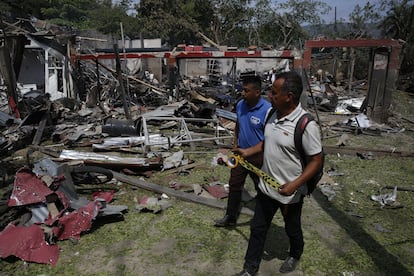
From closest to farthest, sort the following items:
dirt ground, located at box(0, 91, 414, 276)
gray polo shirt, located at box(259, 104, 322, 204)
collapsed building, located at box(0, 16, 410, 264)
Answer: gray polo shirt, located at box(259, 104, 322, 204) → dirt ground, located at box(0, 91, 414, 276) → collapsed building, located at box(0, 16, 410, 264)

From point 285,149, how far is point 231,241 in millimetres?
1781

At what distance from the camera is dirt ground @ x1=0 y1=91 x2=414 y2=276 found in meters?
3.48

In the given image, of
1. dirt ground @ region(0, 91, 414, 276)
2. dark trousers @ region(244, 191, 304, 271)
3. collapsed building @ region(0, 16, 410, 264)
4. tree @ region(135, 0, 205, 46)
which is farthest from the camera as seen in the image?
tree @ region(135, 0, 205, 46)

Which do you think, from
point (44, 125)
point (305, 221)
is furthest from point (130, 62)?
point (305, 221)

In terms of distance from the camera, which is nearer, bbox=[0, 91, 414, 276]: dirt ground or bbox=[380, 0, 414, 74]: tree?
bbox=[0, 91, 414, 276]: dirt ground

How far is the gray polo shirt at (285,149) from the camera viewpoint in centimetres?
253

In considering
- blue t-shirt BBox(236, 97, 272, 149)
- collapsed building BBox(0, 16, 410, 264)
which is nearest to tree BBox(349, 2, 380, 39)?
collapsed building BBox(0, 16, 410, 264)

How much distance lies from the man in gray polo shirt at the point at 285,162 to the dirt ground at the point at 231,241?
730 millimetres

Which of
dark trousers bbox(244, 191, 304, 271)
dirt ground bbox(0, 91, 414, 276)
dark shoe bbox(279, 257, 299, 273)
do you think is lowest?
dirt ground bbox(0, 91, 414, 276)

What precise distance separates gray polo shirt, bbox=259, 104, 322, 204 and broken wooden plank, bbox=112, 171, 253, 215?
1.95 m

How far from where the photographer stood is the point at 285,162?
270cm

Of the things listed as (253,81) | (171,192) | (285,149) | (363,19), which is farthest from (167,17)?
(285,149)

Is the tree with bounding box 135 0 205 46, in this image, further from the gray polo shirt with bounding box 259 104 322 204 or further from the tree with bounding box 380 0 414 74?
the gray polo shirt with bounding box 259 104 322 204

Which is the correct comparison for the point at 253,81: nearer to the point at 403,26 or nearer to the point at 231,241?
the point at 231,241
